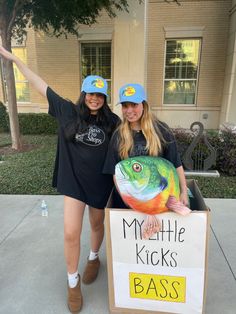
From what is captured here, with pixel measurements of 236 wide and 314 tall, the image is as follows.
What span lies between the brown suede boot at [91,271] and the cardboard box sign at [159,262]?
46 cm

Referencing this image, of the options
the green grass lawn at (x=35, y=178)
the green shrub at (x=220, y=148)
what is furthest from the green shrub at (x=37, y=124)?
the green shrub at (x=220, y=148)

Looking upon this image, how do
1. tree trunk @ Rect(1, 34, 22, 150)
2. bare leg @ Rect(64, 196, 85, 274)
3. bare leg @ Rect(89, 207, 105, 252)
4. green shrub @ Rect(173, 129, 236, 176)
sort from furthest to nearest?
tree trunk @ Rect(1, 34, 22, 150) < green shrub @ Rect(173, 129, 236, 176) < bare leg @ Rect(89, 207, 105, 252) < bare leg @ Rect(64, 196, 85, 274)

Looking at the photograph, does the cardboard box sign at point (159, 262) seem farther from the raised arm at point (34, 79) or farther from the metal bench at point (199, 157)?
the metal bench at point (199, 157)

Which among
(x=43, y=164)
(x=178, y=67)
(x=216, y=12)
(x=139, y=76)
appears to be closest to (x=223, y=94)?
(x=178, y=67)

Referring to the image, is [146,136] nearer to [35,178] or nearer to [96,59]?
[35,178]

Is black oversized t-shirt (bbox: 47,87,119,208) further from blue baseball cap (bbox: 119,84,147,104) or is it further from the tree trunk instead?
the tree trunk

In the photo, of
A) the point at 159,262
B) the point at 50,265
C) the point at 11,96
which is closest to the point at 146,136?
the point at 159,262

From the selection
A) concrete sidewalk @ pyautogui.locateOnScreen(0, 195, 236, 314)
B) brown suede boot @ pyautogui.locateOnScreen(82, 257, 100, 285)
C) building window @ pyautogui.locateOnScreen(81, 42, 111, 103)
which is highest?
building window @ pyautogui.locateOnScreen(81, 42, 111, 103)

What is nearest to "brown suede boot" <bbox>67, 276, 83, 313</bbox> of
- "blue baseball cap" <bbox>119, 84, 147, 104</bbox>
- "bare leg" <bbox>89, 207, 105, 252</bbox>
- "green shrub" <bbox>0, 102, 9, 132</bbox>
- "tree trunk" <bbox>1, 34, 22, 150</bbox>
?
"bare leg" <bbox>89, 207, 105, 252</bbox>

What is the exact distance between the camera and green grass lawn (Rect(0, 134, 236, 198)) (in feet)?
14.3

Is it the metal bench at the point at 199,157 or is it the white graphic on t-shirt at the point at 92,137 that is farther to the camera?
the metal bench at the point at 199,157

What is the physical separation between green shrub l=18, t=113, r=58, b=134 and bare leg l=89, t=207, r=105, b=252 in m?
7.97

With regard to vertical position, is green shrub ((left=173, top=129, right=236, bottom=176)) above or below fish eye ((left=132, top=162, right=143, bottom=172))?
below

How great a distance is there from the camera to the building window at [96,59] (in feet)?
36.0
